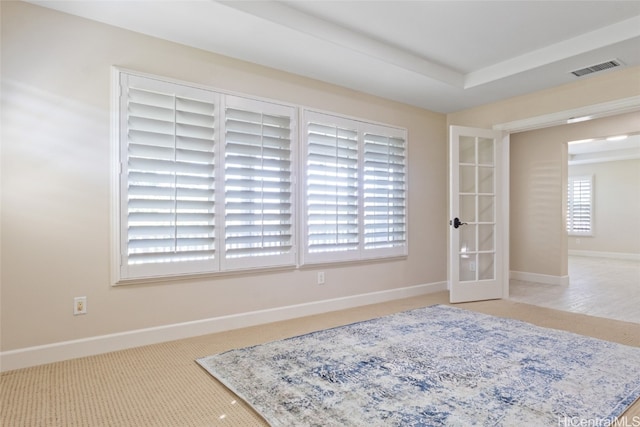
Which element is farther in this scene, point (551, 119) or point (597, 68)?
point (551, 119)

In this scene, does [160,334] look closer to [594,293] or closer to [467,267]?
[467,267]

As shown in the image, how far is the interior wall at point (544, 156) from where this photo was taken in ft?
12.6

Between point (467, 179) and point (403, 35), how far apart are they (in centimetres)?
194

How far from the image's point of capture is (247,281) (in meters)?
3.28

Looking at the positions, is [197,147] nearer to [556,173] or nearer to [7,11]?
[7,11]

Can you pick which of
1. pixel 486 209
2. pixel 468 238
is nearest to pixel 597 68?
pixel 486 209

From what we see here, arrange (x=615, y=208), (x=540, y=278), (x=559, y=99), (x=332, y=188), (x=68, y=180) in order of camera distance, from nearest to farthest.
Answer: (x=68, y=180) → (x=332, y=188) → (x=559, y=99) → (x=540, y=278) → (x=615, y=208)

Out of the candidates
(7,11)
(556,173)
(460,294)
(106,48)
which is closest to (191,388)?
(106,48)

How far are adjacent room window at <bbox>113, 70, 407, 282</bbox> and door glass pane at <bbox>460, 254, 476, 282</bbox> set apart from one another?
916 mm

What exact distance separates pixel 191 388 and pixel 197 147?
72.2 inches

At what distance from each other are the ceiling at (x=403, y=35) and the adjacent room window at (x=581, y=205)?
653 centimetres

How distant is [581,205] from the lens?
355 inches

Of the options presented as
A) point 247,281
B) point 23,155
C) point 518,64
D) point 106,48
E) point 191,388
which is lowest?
point 191,388

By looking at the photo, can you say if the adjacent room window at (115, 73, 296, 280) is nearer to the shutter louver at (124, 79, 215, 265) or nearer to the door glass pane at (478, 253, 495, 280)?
the shutter louver at (124, 79, 215, 265)
